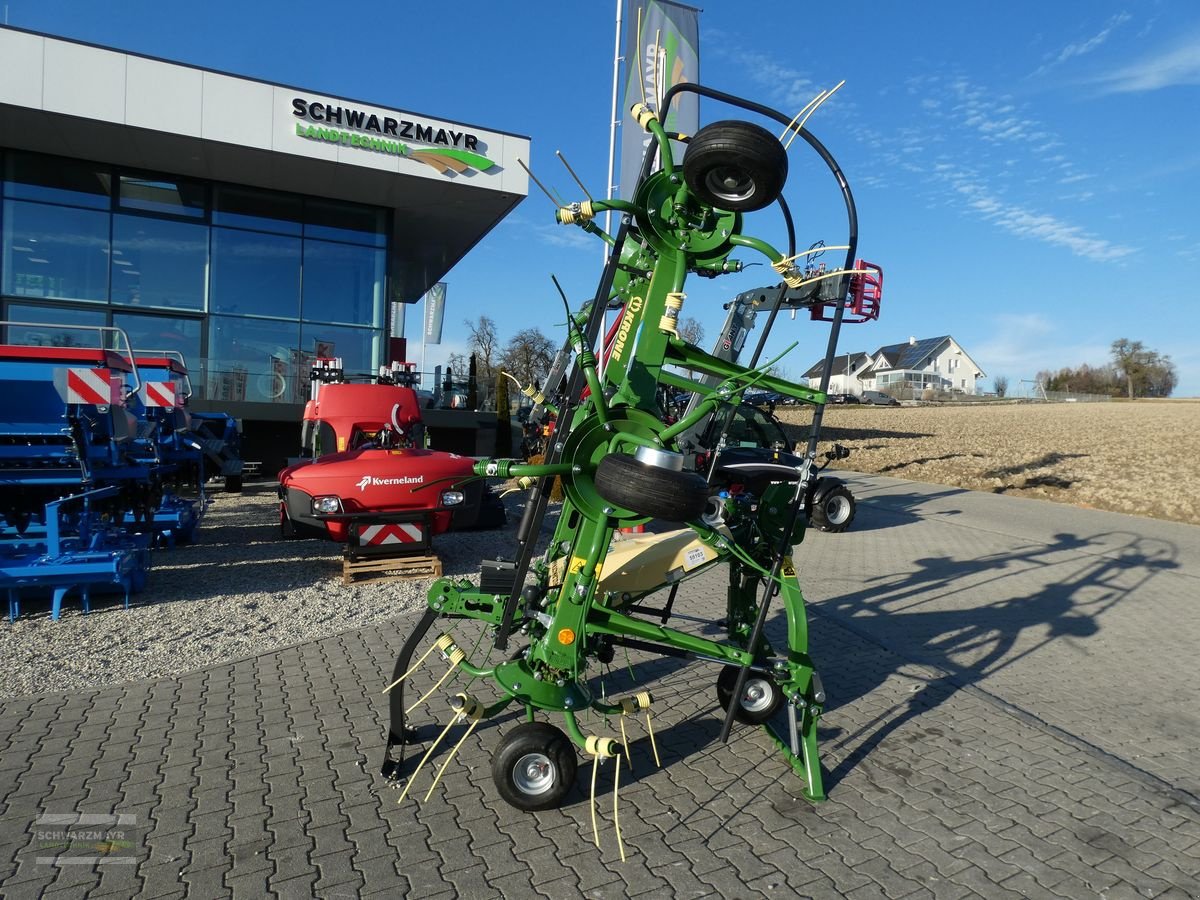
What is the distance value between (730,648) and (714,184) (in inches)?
81.0

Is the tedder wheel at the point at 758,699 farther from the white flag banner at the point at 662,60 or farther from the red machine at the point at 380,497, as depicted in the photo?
the white flag banner at the point at 662,60

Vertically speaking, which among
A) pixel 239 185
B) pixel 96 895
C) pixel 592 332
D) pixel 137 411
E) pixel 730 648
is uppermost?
pixel 239 185

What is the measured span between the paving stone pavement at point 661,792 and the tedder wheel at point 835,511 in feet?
18.1

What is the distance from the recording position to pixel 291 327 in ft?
55.6

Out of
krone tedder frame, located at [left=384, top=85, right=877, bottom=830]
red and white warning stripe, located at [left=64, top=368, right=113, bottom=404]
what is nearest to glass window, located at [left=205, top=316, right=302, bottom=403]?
red and white warning stripe, located at [left=64, top=368, right=113, bottom=404]

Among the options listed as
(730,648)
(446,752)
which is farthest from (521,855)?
(730,648)

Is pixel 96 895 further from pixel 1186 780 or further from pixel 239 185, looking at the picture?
pixel 239 185

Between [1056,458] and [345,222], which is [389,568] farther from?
[1056,458]

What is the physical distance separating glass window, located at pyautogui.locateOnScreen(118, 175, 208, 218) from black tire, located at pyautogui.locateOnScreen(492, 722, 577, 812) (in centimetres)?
1683

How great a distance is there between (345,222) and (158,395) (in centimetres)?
1095

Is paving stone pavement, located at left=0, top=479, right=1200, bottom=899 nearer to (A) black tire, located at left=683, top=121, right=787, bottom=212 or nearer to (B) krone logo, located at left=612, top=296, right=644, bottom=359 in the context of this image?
(B) krone logo, located at left=612, top=296, right=644, bottom=359

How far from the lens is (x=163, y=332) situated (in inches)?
632

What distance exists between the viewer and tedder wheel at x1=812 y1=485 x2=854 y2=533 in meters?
11.3

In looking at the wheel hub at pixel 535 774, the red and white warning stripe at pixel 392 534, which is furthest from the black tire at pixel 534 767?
the red and white warning stripe at pixel 392 534
